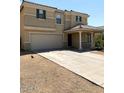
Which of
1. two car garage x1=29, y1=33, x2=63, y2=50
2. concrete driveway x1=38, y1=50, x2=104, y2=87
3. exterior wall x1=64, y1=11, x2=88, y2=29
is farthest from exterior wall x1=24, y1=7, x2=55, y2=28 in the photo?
concrete driveway x1=38, y1=50, x2=104, y2=87

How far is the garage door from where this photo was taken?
57.2 ft

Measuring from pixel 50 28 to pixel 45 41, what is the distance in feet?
6.65

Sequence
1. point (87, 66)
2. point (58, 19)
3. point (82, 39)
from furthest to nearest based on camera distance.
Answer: point (82, 39)
point (58, 19)
point (87, 66)

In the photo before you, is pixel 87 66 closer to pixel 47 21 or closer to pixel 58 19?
pixel 47 21

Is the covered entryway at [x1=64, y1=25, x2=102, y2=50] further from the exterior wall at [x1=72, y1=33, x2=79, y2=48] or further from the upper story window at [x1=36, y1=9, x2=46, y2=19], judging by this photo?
the upper story window at [x1=36, y1=9, x2=46, y2=19]

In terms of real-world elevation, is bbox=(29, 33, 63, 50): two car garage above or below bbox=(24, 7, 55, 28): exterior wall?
below

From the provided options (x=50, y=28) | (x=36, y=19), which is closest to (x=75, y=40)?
(x=50, y=28)

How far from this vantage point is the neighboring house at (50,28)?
17.0 m

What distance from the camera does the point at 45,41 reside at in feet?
60.0
